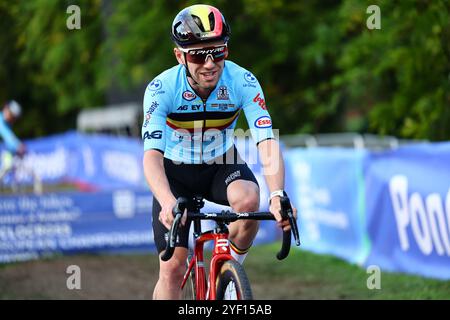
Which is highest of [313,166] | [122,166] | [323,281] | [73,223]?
[122,166]

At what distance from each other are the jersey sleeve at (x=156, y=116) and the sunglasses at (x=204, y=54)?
0.29 metres

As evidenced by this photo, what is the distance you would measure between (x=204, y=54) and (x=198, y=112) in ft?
1.51

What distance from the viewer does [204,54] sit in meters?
5.32

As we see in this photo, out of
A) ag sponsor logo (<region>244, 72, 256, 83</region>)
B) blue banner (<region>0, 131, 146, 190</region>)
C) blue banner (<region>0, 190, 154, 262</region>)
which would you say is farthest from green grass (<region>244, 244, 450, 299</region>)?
blue banner (<region>0, 131, 146, 190</region>)

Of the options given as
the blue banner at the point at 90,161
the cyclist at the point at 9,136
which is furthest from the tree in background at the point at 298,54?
the cyclist at the point at 9,136

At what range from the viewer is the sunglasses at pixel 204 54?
530cm

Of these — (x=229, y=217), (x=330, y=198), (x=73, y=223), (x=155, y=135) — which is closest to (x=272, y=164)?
(x=229, y=217)

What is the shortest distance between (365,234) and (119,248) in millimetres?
4151

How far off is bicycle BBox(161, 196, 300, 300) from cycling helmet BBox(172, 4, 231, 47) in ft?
3.32

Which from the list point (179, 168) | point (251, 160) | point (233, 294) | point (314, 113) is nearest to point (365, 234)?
point (251, 160)

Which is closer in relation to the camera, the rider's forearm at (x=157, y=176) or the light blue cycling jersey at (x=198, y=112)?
the rider's forearm at (x=157, y=176)

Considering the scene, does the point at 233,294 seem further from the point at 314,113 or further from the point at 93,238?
the point at 314,113

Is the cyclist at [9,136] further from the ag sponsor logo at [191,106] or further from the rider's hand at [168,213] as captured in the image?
the rider's hand at [168,213]

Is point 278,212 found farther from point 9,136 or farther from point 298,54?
point 298,54
